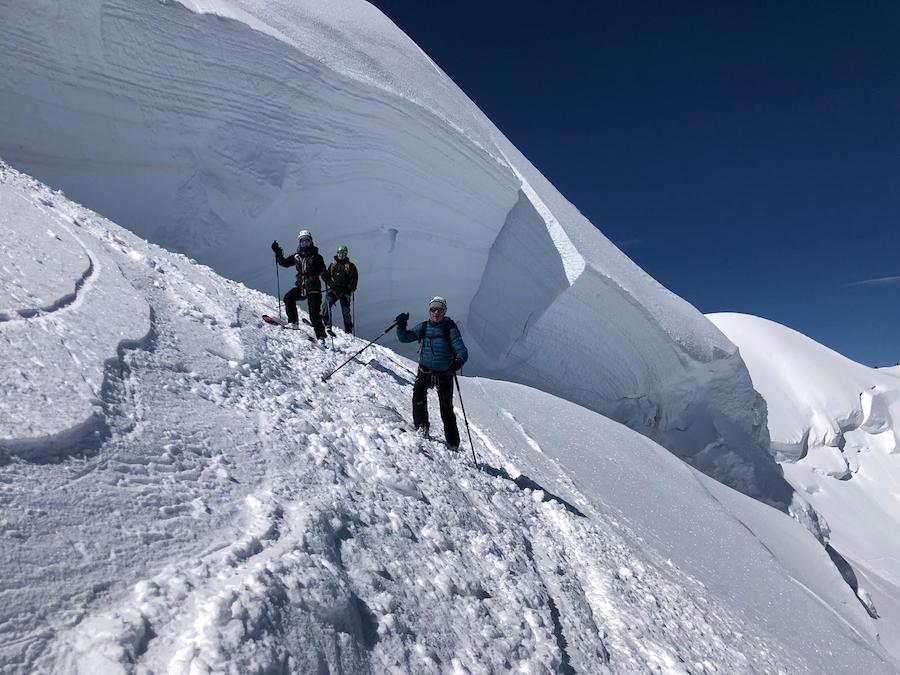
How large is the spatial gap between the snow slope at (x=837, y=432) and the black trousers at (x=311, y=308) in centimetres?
2112

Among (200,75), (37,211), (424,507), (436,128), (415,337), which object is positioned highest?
(436,128)

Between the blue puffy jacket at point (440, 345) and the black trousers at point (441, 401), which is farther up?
the blue puffy jacket at point (440, 345)

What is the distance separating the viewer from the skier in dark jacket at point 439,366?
4.92m

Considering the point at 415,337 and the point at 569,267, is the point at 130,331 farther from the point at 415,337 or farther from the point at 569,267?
the point at 569,267

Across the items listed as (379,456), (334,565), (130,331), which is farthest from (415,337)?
(334,565)

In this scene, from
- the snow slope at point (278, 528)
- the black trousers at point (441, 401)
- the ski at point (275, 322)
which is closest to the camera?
the snow slope at point (278, 528)

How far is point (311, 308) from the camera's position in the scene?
656cm

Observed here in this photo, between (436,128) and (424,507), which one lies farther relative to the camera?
(436,128)

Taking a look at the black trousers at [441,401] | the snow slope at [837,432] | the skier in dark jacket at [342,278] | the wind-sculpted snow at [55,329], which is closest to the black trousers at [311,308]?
the skier in dark jacket at [342,278]

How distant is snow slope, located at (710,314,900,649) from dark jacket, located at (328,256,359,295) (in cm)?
2057

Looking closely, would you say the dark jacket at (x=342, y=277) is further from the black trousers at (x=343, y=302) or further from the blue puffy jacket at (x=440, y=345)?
the blue puffy jacket at (x=440, y=345)

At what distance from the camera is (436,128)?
10.6 metres

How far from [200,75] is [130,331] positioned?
7.55 meters

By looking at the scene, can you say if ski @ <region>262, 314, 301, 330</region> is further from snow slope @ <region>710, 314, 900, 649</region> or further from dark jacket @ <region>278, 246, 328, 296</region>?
snow slope @ <region>710, 314, 900, 649</region>
